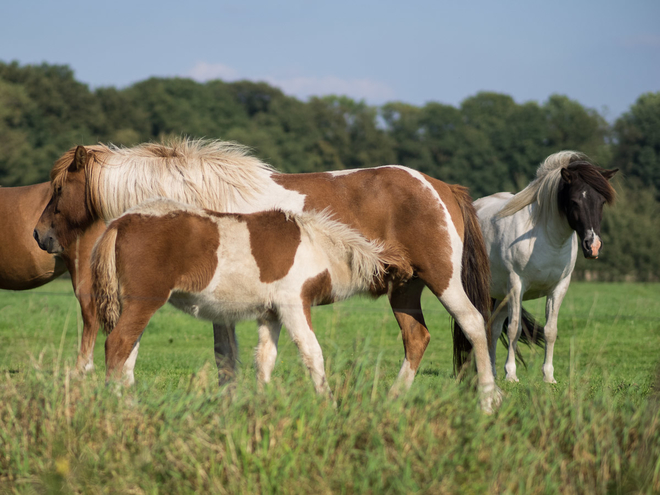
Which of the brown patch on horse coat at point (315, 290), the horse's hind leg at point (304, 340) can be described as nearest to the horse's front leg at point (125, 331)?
the horse's hind leg at point (304, 340)

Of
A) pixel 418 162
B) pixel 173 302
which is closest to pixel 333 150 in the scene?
pixel 418 162

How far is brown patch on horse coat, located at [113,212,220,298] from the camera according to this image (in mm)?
4184

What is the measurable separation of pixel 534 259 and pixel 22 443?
5.97m

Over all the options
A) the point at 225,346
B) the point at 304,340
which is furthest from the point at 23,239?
the point at 304,340

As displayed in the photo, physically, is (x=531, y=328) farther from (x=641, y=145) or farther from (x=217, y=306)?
(x=641, y=145)

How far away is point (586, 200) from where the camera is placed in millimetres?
7359

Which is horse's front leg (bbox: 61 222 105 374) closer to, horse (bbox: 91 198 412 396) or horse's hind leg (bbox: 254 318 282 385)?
horse (bbox: 91 198 412 396)

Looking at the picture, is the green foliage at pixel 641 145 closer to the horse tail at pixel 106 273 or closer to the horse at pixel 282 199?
the horse at pixel 282 199

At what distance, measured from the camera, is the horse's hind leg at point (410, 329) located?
18.8ft

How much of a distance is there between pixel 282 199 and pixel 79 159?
164cm

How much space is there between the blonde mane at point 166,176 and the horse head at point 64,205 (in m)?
0.02

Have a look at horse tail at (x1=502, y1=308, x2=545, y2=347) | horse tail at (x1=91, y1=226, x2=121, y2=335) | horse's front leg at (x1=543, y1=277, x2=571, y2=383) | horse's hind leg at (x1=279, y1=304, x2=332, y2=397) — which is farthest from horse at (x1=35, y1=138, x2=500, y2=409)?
horse tail at (x1=502, y1=308, x2=545, y2=347)

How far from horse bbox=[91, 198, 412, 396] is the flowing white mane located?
3.88 metres

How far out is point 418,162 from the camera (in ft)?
174
